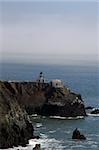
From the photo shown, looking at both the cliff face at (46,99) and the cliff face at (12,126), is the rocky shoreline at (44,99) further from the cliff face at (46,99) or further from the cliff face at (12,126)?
the cliff face at (12,126)

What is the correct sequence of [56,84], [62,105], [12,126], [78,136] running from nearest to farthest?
[12,126]
[78,136]
[62,105]
[56,84]

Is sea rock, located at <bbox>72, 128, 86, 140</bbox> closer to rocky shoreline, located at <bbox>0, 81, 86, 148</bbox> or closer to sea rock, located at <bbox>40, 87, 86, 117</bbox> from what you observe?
rocky shoreline, located at <bbox>0, 81, 86, 148</bbox>

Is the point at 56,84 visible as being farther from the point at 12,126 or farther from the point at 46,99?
the point at 12,126

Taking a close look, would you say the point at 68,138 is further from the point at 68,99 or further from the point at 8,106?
the point at 68,99

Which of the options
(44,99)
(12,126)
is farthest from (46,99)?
(12,126)

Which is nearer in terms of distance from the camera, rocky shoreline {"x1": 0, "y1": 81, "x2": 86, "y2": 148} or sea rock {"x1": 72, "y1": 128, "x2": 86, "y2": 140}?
sea rock {"x1": 72, "y1": 128, "x2": 86, "y2": 140}

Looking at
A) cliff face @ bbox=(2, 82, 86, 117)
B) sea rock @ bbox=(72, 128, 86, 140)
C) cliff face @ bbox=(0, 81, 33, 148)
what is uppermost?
cliff face @ bbox=(2, 82, 86, 117)

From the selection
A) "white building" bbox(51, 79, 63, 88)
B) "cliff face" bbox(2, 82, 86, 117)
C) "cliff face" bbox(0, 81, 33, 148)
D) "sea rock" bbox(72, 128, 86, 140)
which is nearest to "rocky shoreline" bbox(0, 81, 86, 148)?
"cliff face" bbox(2, 82, 86, 117)

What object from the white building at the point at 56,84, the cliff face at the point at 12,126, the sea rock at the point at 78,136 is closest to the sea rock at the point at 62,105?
the white building at the point at 56,84
